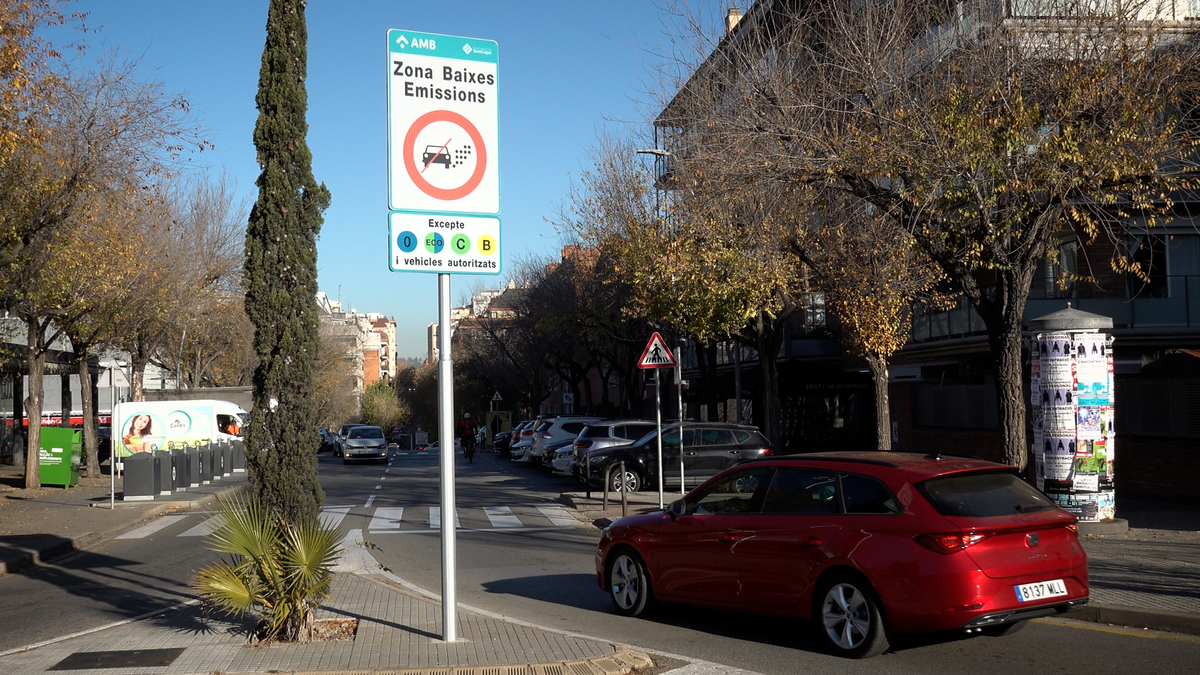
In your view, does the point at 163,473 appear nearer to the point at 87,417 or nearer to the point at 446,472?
the point at 87,417

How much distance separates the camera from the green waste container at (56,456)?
24688 millimetres

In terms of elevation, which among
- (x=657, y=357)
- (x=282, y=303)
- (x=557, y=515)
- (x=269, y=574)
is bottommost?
(x=557, y=515)

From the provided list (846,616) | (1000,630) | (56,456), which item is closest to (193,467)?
(56,456)

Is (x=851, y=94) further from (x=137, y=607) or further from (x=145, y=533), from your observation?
(x=145, y=533)

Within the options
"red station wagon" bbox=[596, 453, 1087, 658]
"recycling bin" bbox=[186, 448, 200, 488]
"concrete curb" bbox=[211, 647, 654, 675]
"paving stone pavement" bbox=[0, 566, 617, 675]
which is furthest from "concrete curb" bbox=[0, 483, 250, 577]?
"red station wagon" bbox=[596, 453, 1087, 658]

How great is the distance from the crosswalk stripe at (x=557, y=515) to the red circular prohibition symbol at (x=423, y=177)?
11.6 m

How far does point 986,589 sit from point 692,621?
9.73 feet

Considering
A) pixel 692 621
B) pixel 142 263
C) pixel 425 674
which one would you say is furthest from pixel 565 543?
pixel 142 263

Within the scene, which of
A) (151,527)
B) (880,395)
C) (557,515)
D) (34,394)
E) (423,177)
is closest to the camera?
(423,177)

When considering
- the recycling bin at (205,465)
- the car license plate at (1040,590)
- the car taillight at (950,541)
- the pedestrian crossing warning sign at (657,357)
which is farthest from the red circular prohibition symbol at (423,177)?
the recycling bin at (205,465)

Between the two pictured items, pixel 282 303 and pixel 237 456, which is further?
pixel 237 456

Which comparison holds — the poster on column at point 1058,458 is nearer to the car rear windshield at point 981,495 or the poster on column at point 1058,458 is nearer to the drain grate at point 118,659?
the car rear windshield at point 981,495

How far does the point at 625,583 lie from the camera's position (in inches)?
370

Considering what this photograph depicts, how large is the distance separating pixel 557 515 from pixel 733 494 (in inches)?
449
